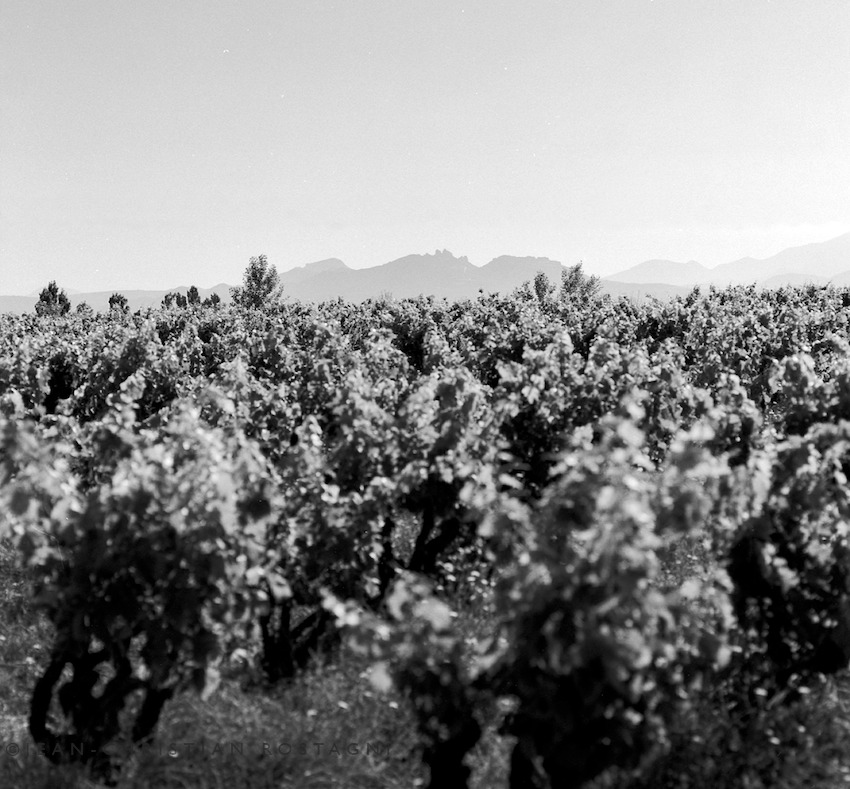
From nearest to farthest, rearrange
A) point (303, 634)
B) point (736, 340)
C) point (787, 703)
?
point (787, 703) < point (303, 634) < point (736, 340)

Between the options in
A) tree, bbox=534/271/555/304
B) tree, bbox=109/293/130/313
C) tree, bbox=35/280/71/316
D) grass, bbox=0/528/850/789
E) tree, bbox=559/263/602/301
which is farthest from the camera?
tree, bbox=559/263/602/301

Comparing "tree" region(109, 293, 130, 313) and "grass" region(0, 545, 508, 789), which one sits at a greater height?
"tree" region(109, 293, 130, 313)

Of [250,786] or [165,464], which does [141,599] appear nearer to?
[165,464]

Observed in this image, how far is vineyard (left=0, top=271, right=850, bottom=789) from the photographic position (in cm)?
360

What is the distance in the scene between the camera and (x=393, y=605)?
349cm

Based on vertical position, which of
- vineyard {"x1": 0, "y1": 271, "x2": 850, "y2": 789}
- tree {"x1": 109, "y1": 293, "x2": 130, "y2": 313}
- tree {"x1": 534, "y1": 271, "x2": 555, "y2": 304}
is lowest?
vineyard {"x1": 0, "y1": 271, "x2": 850, "y2": 789}

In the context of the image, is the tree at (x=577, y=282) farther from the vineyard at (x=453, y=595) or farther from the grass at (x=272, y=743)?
the grass at (x=272, y=743)

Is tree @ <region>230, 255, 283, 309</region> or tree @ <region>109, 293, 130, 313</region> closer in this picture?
tree @ <region>109, 293, 130, 313</region>

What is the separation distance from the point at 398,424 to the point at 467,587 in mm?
1814

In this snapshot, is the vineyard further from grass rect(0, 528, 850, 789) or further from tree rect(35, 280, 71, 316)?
tree rect(35, 280, 71, 316)

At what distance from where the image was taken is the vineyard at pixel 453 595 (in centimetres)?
360

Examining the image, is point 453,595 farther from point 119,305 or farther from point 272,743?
point 119,305

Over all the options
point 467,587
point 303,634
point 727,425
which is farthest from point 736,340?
Answer: point 303,634

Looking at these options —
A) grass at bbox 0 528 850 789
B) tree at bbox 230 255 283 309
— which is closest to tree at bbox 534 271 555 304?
tree at bbox 230 255 283 309
